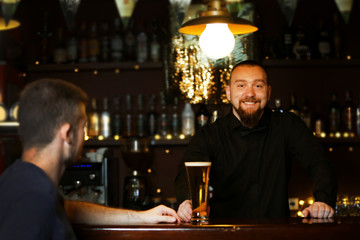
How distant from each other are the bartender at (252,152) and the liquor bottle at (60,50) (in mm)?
1685

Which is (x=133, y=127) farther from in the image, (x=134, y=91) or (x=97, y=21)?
(x=97, y=21)

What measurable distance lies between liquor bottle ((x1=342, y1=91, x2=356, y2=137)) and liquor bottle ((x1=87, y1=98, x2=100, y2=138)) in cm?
183

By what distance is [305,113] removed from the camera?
385 centimetres

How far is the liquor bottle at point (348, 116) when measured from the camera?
150 inches

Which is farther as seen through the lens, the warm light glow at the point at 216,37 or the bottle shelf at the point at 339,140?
the bottle shelf at the point at 339,140

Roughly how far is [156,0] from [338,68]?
1.51 metres

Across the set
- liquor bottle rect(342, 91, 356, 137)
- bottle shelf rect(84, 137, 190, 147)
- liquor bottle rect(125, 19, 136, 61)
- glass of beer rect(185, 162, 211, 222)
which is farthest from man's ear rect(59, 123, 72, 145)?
liquor bottle rect(342, 91, 356, 137)

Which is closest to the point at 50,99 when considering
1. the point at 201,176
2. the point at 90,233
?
the point at 90,233

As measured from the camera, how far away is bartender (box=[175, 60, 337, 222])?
2502 mm

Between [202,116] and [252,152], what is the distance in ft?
4.28

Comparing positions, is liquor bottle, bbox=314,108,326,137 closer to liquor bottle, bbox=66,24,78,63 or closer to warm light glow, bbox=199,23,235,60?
warm light glow, bbox=199,23,235,60

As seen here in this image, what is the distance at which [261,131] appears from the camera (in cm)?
260

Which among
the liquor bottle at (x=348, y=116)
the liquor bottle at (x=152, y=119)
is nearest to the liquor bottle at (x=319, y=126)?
the liquor bottle at (x=348, y=116)

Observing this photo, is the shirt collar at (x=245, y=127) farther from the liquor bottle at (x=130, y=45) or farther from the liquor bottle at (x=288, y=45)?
the liquor bottle at (x=130, y=45)
